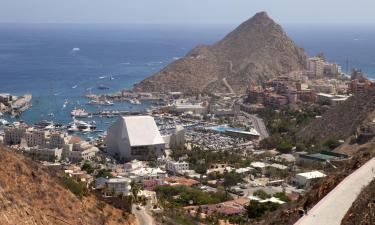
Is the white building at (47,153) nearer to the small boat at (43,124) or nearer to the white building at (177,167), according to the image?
the white building at (177,167)

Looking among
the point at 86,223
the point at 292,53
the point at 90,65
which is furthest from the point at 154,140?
the point at 90,65

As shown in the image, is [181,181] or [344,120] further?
[344,120]

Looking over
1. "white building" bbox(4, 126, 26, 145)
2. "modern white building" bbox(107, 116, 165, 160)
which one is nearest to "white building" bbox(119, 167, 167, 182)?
"modern white building" bbox(107, 116, 165, 160)

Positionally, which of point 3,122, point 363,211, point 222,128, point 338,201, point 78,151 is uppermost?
point 363,211

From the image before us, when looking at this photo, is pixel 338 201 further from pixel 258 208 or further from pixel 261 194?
pixel 261 194

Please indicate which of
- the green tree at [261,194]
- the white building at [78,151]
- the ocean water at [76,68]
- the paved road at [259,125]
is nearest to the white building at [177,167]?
the white building at [78,151]

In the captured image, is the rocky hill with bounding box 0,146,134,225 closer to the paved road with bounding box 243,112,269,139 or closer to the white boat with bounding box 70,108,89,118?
the paved road with bounding box 243,112,269,139

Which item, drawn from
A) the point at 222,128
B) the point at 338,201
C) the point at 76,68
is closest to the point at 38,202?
the point at 338,201
